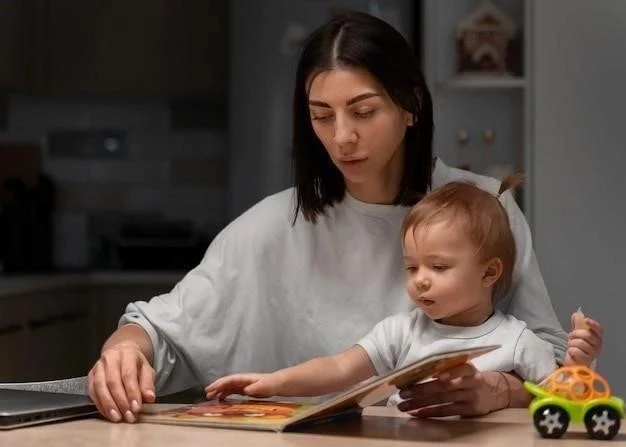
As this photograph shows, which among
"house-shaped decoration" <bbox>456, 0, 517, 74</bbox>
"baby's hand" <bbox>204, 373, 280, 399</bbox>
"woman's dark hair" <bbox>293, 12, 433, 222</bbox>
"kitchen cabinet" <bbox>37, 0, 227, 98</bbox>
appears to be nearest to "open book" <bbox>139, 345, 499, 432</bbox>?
"baby's hand" <bbox>204, 373, 280, 399</bbox>

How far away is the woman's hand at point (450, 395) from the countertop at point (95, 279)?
2.38 meters

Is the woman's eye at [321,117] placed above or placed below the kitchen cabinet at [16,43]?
below

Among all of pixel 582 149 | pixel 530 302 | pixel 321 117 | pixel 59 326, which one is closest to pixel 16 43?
pixel 59 326

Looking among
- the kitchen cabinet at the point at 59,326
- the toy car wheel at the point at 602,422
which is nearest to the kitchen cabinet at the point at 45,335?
the kitchen cabinet at the point at 59,326

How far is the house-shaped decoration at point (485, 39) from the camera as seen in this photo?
3750 mm

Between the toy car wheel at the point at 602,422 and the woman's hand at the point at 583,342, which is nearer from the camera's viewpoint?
the toy car wheel at the point at 602,422

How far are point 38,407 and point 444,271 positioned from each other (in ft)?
1.87

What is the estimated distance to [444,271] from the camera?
5.51 ft

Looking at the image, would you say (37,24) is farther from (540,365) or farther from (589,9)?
(540,365)

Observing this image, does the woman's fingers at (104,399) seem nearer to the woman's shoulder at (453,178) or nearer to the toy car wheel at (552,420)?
the toy car wheel at (552,420)

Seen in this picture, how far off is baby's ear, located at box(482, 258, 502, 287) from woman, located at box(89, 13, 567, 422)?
199mm

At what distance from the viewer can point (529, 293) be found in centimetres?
191

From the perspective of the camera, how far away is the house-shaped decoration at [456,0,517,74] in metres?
3.75

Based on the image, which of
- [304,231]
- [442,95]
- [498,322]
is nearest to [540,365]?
[498,322]
